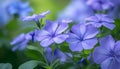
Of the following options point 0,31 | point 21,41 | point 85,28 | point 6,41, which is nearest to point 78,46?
point 85,28

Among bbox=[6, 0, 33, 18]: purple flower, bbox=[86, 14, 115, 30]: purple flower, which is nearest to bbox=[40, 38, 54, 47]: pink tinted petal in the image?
bbox=[86, 14, 115, 30]: purple flower

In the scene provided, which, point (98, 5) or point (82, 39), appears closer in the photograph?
point (82, 39)

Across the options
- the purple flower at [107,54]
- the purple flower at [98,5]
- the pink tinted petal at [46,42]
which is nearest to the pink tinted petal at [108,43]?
the purple flower at [107,54]

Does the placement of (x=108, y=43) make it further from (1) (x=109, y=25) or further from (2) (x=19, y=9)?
(2) (x=19, y=9)

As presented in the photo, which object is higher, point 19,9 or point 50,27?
point 50,27

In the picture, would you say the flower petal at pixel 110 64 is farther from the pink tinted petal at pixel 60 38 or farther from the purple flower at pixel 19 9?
the purple flower at pixel 19 9

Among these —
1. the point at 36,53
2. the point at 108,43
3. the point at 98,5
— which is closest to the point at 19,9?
the point at 98,5
